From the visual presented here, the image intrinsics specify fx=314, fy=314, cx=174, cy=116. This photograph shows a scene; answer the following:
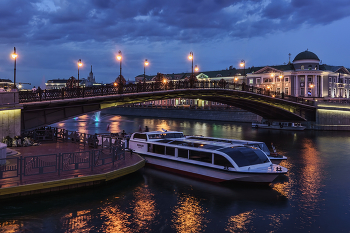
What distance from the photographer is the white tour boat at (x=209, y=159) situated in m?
19.2

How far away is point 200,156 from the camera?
21.5m

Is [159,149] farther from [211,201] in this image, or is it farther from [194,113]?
[194,113]

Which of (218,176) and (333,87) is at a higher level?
(333,87)

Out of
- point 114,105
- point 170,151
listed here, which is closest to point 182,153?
point 170,151

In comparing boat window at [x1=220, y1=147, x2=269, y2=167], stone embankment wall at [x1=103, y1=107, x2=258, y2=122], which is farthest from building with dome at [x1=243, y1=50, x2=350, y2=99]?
boat window at [x1=220, y1=147, x2=269, y2=167]

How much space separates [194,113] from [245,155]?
73.4m

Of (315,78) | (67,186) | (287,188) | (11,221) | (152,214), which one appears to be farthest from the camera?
(315,78)

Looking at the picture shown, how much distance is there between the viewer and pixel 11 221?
13359 mm

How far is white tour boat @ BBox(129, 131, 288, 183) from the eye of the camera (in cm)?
1925

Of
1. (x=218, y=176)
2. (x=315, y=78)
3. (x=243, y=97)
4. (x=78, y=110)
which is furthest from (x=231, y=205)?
(x=315, y=78)

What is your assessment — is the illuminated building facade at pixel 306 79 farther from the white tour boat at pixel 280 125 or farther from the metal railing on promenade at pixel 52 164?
the metal railing on promenade at pixel 52 164

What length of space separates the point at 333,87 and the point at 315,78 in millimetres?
9976

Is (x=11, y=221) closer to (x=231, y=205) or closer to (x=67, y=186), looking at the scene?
(x=67, y=186)

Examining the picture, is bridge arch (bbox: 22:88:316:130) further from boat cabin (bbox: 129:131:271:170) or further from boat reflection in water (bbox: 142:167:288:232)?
boat reflection in water (bbox: 142:167:288:232)
